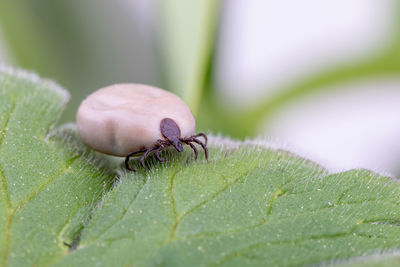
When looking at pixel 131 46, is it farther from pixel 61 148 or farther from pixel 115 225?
pixel 115 225

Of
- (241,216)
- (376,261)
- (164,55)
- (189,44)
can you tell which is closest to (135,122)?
(241,216)

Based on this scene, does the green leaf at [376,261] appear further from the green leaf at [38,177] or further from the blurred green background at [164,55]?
the blurred green background at [164,55]

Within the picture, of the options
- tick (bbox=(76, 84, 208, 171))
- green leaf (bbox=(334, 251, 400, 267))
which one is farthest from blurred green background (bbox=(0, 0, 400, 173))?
green leaf (bbox=(334, 251, 400, 267))

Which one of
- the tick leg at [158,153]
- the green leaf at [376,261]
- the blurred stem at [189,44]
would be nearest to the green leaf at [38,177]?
the tick leg at [158,153]

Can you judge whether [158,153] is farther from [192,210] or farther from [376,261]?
[376,261]

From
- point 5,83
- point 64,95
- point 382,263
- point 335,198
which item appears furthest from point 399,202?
point 5,83

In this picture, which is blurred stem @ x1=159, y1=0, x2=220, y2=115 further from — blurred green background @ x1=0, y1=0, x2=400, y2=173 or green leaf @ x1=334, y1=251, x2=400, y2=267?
green leaf @ x1=334, y1=251, x2=400, y2=267
